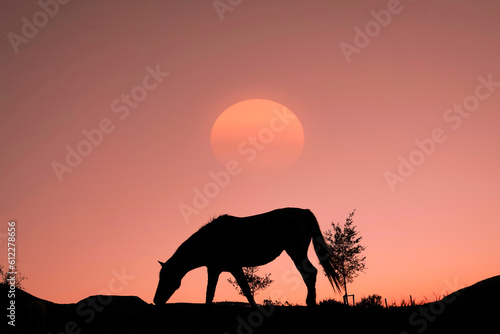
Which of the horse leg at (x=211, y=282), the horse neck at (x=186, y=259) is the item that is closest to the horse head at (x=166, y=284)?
the horse neck at (x=186, y=259)

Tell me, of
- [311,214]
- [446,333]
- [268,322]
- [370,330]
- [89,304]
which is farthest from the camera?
[311,214]

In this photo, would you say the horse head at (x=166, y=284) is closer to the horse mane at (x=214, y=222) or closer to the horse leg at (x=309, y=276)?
the horse mane at (x=214, y=222)

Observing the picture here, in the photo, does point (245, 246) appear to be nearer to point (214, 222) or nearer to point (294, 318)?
point (214, 222)

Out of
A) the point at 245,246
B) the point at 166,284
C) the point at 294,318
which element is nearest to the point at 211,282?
the point at 245,246

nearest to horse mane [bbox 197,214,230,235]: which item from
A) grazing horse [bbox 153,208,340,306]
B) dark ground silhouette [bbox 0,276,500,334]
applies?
grazing horse [bbox 153,208,340,306]

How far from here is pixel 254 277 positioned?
52.7 m

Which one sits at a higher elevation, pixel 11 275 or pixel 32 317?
pixel 11 275

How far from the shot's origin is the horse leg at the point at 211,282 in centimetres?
1549

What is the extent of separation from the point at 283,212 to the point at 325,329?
852cm

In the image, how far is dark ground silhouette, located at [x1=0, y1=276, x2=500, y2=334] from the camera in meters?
9.03

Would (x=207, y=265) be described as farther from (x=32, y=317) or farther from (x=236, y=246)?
(x=32, y=317)

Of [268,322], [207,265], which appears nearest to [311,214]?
[207,265]

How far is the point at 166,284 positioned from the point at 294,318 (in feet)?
24.7

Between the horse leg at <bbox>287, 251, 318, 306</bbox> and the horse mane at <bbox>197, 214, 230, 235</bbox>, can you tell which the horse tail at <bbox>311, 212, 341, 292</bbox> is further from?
the horse mane at <bbox>197, 214, 230, 235</bbox>
